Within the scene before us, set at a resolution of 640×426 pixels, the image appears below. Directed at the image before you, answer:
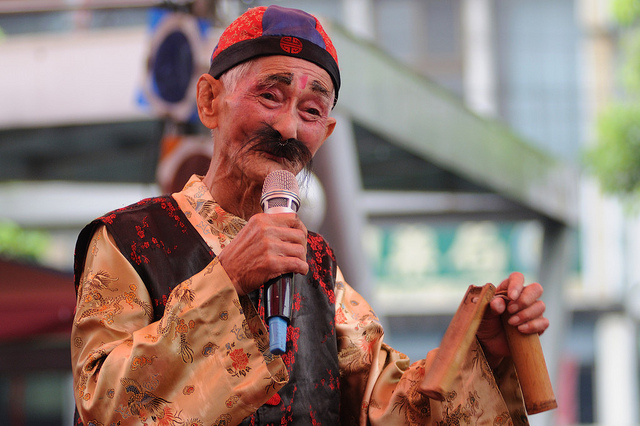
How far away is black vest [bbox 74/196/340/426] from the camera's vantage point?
1810 millimetres

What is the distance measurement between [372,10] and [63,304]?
12502mm

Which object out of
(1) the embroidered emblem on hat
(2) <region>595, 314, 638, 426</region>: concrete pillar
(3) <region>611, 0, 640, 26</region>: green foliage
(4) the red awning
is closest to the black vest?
(1) the embroidered emblem on hat

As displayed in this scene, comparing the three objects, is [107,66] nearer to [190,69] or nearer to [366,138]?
[190,69]

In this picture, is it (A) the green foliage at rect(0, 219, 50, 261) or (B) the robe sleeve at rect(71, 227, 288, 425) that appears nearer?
(B) the robe sleeve at rect(71, 227, 288, 425)

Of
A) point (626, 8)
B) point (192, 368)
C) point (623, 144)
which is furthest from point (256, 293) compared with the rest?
point (626, 8)

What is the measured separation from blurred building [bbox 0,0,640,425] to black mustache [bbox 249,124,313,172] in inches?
100

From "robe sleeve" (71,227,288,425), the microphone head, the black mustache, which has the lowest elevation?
"robe sleeve" (71,227,288,425)

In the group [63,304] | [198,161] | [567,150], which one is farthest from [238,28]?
[567,150]

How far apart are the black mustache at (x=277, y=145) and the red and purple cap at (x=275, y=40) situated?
0.20 metres

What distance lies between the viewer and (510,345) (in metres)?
1.84

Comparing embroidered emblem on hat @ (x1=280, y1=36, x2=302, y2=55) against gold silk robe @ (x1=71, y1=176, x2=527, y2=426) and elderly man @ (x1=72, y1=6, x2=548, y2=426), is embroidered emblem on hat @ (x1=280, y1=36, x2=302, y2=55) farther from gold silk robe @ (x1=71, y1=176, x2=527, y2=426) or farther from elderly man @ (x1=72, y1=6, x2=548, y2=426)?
gold silk robe @ (x1=71, y1=176, x2=527, y2=426)

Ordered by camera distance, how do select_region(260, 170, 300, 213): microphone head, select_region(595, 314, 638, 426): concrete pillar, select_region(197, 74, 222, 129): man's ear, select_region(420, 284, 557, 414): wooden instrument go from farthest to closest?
select_region(595, 314, 638, 426): concrete pillar, select_region(197, 74, 222, 129): man's ear, select_region(420, 284, 557, 414): wooden instrument, select_region(260, 170, 300, 213): microphone head

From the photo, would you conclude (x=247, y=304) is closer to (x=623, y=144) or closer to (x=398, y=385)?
(x=398, y=385)

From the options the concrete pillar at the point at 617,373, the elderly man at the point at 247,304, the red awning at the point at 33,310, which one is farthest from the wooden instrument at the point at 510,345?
the concrete pillar at the point at 617,373
